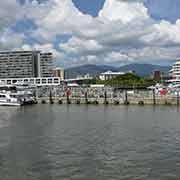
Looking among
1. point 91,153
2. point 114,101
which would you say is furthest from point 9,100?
point 91,153

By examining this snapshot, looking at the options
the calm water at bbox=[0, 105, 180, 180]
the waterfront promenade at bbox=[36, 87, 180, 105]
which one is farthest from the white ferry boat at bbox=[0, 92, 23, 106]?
the calm water at bbox=[0, 105, 180, 180]

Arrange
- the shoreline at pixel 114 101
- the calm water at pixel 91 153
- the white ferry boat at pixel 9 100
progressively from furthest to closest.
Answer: the white ferry boat at pixel 9 100 < the shoreline at pixel 114 101 < the calm water at pixel 91 153

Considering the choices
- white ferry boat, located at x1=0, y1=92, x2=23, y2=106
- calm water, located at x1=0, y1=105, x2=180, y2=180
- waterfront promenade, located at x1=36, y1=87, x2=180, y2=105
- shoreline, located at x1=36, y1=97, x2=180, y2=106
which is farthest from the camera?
white ferry boat, located at x1=0, y1=92, x2=23, y2=106

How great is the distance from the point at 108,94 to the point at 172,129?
56.0 metres

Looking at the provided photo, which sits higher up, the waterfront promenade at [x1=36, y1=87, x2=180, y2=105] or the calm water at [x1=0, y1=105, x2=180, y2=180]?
the waterfront promenade at [x1=36, y1=87, x2=180, y2=105]

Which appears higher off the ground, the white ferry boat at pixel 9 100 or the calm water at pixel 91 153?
the white ferry boat at pixel 9 100

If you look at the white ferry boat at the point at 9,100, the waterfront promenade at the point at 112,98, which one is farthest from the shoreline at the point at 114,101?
the white ferry boat at the point at 9,100

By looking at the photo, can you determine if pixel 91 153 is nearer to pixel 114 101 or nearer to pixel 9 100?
pixel 114 101

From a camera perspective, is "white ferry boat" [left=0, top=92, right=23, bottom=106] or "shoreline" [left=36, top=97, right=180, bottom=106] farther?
"white ferry boat" [left=0, top=92, right=23, bottom=106]

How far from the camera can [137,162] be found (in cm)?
2638

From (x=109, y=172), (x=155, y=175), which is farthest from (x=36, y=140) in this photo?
(x=155, y=175)

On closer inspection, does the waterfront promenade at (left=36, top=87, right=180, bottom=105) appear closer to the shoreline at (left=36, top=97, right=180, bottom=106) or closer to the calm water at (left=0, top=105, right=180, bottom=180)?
the shoreline at (left=36, top=97, right=180, bottom=106)

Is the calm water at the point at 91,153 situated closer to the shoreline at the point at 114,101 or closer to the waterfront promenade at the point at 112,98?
the shoreline at the point at 114,101

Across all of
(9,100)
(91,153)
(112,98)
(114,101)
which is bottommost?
(91,153)
